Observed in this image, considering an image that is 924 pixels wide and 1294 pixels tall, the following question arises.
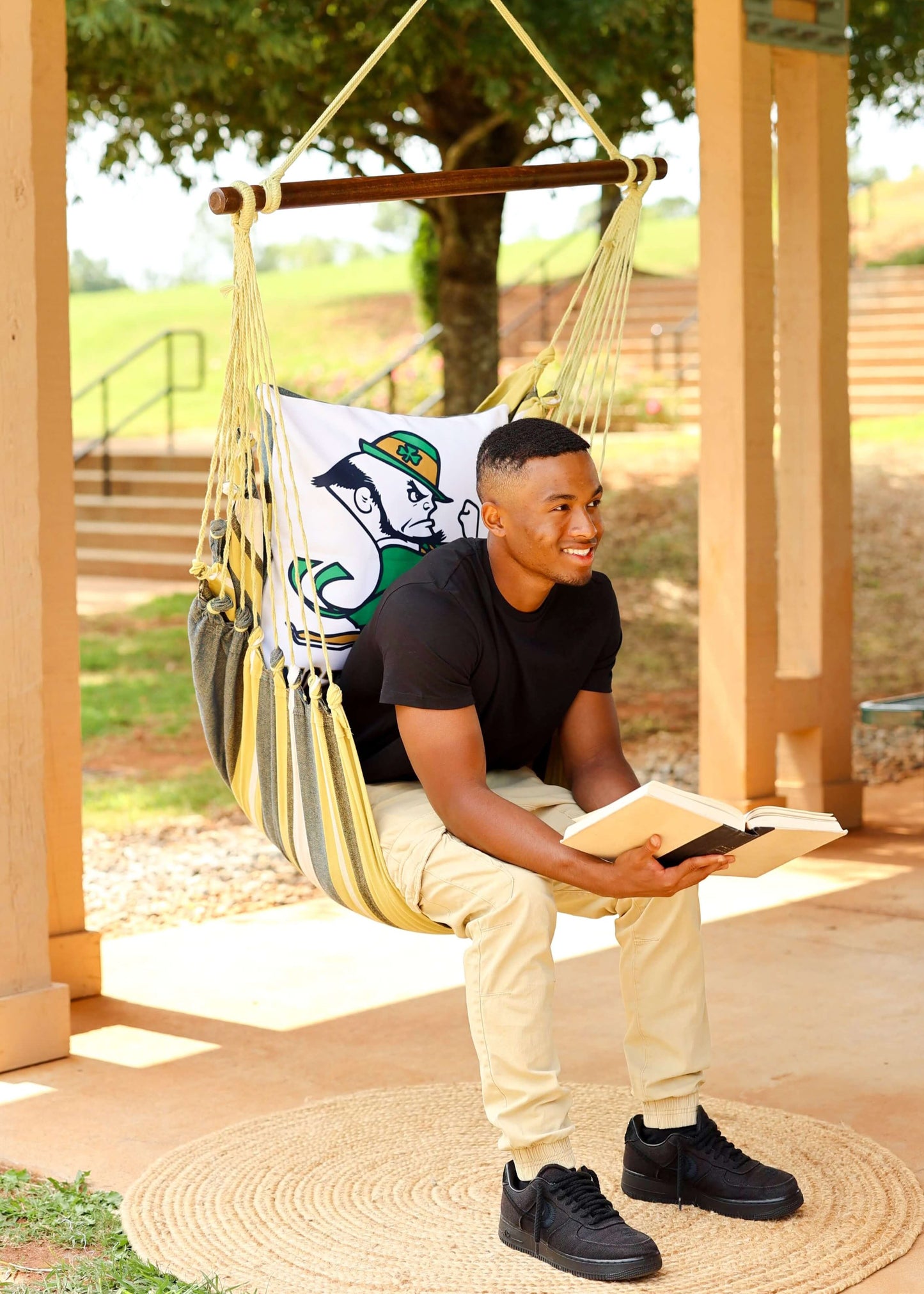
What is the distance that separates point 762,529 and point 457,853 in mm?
2437

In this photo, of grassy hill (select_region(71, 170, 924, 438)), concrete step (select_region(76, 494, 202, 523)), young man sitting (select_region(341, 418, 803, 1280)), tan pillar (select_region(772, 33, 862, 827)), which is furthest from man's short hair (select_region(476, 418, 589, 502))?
grassy hill (select_region(71, 170, 924, 438))

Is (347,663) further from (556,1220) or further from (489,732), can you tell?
(556,1220)

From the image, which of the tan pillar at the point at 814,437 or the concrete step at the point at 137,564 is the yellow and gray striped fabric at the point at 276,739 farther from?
the concrete step at the point at 137,564

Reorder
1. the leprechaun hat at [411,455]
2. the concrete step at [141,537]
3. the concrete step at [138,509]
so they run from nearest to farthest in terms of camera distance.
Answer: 1. the leprechaun hat at [411,455]
2. the concrete step at [141,537]
3. the concrete step at [138,509]

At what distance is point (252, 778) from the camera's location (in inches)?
103

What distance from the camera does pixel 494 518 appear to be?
244 cm

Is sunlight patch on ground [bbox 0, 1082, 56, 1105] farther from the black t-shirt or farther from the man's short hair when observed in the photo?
the man's short hair

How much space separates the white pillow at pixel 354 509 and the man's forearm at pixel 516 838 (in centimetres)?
42

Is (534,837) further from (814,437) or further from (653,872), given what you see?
(814,437)

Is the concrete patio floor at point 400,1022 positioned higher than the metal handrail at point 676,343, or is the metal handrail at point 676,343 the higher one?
the metal handrail at point 676,343

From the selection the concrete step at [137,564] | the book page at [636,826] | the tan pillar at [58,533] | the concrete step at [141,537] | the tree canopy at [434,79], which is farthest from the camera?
the concrete step at [141,537]

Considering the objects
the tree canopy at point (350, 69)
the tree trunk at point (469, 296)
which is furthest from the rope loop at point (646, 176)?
the tree trunk at point (469, 296)

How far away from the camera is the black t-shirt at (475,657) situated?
2340 millimetres

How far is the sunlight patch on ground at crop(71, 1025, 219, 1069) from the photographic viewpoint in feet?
9.94
